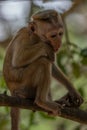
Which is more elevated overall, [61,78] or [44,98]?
[61,78]

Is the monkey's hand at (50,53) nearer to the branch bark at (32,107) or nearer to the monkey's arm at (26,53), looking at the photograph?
the monkey's arm at (26,53)

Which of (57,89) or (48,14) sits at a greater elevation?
(48,14)

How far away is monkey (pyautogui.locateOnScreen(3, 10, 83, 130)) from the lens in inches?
162

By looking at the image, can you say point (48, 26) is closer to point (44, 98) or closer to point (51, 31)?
point (51, 31)

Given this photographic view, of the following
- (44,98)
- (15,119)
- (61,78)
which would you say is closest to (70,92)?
(61,78)

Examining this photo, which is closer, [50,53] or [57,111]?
[57,111]

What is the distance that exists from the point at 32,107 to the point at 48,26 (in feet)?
2.06

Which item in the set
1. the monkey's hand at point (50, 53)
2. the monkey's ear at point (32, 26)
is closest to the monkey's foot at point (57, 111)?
the monkey's hand at point (50, 53)

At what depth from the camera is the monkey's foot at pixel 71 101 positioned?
4193mm

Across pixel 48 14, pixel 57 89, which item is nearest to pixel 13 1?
pixel 57 89

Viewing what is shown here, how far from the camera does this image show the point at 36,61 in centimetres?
417

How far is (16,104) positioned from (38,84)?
455 mm

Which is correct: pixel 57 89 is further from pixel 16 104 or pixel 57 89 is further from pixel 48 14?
pixel 16 104

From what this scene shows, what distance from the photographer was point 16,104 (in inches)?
147
